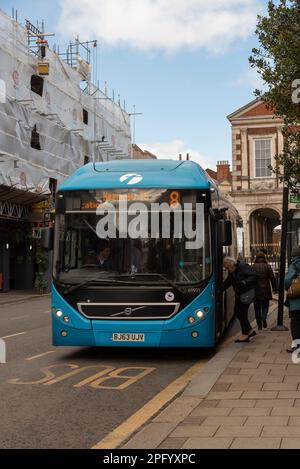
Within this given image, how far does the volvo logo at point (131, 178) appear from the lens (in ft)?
34.2

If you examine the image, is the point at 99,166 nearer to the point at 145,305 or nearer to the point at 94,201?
the point at 94,201

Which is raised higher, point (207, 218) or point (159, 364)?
point (207, 218)

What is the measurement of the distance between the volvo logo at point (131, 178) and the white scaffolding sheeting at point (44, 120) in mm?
19559

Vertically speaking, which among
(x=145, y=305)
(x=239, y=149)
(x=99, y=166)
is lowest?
(x=145, y=305)

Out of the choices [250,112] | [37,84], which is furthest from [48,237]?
[250,112]

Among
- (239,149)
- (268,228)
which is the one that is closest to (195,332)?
(239,149)

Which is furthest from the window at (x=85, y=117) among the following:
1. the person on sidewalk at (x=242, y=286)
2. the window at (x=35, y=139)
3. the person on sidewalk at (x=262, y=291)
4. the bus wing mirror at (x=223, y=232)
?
the bus wing mirror at (x=223, y=232)

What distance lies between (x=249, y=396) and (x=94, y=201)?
4324 mm

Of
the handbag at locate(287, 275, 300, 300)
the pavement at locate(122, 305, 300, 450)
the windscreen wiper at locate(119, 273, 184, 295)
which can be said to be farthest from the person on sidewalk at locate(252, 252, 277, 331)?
the windscreen wiper at locate(119, 273, 184, 295)

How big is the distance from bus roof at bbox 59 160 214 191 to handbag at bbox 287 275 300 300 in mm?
1969

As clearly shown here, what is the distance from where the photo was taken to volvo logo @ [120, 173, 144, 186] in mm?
10438

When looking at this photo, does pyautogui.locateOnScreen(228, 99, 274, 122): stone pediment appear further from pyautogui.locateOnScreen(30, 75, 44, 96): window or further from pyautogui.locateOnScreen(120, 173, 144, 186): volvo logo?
pyautogui.locateOnScreen(120, 173, 144, 186): volvo logo
